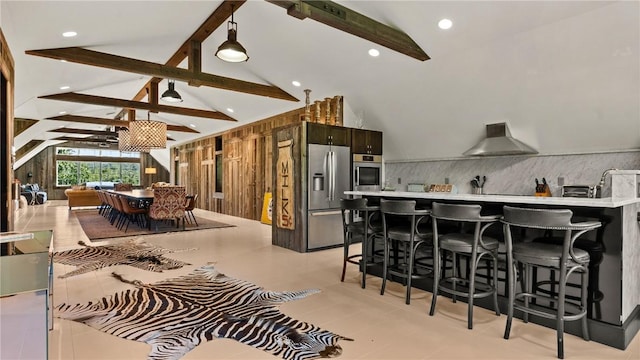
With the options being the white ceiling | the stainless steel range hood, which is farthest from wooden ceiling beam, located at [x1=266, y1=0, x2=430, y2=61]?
the stainless steel range hood

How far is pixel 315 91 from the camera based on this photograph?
22.6ft

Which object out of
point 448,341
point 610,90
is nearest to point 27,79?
point 448,341

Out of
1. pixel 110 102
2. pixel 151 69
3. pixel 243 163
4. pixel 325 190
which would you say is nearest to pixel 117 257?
pixel 151 69

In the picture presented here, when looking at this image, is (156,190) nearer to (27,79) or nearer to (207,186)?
(27,79)

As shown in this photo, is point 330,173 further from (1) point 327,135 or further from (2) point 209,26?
(2) point 209,26

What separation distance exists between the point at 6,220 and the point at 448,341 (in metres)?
5.18

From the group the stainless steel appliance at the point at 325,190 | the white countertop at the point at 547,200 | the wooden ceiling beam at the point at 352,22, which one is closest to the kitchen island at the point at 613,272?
the white countertop at the point at 547,200

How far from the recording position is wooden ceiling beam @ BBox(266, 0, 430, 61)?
341 centimetres

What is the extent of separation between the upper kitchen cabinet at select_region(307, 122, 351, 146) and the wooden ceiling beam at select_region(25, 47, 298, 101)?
2.18 meters

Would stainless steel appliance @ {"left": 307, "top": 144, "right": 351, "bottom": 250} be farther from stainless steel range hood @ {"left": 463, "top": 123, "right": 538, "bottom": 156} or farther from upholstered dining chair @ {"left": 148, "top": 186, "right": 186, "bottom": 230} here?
upholstered dining chair @ {"left": 148, "top": 186, "right": 186, "bottom": 230}

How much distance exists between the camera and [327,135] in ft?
19.4

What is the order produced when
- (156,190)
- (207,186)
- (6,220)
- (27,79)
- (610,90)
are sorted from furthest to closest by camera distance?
(207,186) < (156,190) < (27,79) < (6,220) < (610,90)

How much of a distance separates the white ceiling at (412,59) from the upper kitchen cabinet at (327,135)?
30.7 inches

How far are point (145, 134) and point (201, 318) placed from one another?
629cm
